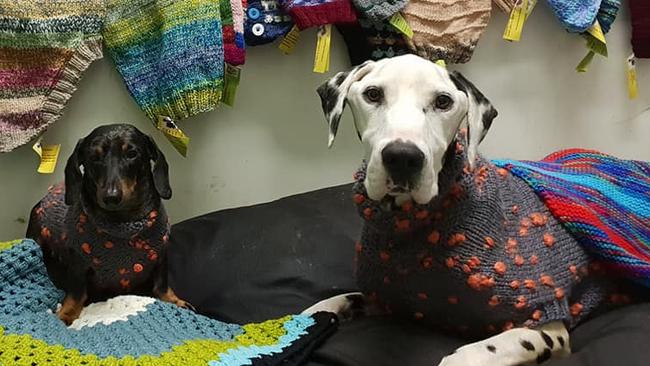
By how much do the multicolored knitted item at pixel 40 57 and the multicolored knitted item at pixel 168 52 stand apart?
0.07m

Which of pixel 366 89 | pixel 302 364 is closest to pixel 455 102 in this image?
pixel 366 89

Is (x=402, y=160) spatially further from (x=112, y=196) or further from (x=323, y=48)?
(x=323, y=48)

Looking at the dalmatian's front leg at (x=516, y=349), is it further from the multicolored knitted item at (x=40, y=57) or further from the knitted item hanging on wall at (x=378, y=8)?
the multicolored knitted item at (x=40, y=57)

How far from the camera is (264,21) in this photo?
81.4 inches

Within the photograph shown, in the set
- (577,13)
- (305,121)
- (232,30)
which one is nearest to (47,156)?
(232,30)

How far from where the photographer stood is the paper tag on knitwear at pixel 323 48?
2107mm

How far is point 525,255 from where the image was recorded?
1.50 m

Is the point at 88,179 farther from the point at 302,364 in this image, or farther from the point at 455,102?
the point at 455,102

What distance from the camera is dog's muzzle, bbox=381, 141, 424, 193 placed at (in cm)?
126

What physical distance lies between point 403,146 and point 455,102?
187 mm

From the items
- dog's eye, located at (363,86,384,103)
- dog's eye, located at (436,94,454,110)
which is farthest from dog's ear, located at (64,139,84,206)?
dog's eye, located at (436,94,454,110)

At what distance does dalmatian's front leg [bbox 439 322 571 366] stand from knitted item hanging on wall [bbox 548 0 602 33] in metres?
0.96

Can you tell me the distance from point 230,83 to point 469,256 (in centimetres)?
93

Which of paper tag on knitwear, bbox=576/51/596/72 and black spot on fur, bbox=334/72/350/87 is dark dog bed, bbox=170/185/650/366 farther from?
paper tag on knitwear, bbox=576/51/596/72
